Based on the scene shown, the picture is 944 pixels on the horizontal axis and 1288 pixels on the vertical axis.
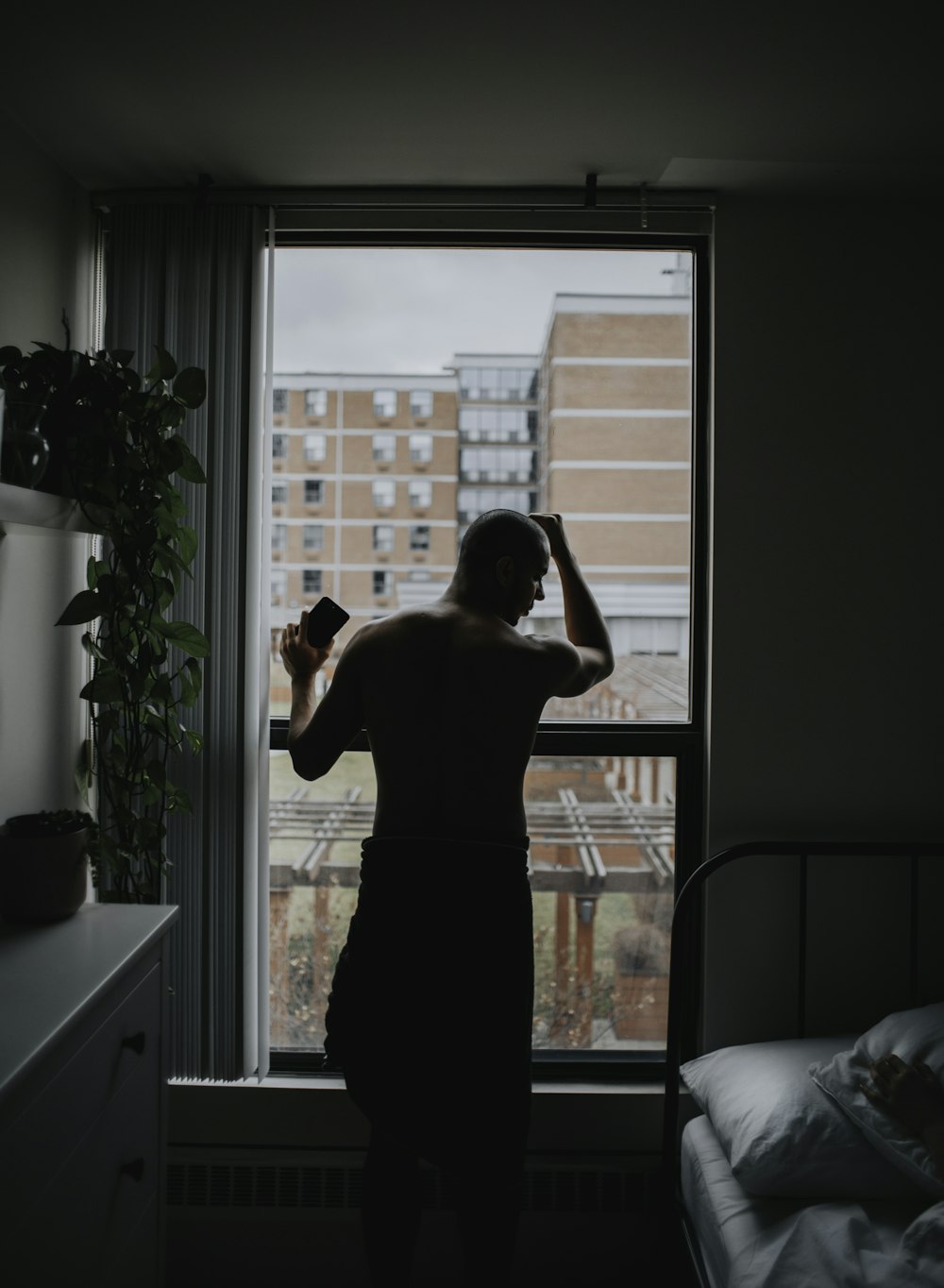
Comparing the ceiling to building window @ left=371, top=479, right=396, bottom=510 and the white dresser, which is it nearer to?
building window @ left=371, top=479, right=396, bottom=510

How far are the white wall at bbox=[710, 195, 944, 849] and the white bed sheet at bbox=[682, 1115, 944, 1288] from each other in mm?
866

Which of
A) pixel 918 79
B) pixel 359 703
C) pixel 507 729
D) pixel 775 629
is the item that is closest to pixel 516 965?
pixel 507 729

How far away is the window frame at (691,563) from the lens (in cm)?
226

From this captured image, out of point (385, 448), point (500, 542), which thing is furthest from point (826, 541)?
point (385, 448)

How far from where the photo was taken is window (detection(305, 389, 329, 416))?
91.0 inches

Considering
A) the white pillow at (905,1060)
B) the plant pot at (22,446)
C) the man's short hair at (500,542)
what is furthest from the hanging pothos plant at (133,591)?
the white pillow at (905,1060)

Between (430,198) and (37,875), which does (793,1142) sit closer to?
(37,875)

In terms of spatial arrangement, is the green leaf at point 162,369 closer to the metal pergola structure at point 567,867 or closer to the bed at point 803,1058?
the metal pergola structure at point 567,867

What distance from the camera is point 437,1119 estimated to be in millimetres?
1665

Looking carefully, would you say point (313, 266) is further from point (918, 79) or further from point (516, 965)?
point (516, 965)

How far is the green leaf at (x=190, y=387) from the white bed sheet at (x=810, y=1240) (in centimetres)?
189

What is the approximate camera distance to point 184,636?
6.47 feet

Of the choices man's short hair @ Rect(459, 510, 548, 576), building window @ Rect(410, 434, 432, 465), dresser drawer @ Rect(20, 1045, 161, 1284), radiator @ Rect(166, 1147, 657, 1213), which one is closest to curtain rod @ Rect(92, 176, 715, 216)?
building window @ Rect(410, 434, 432, 465)

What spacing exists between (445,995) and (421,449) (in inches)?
52.7
